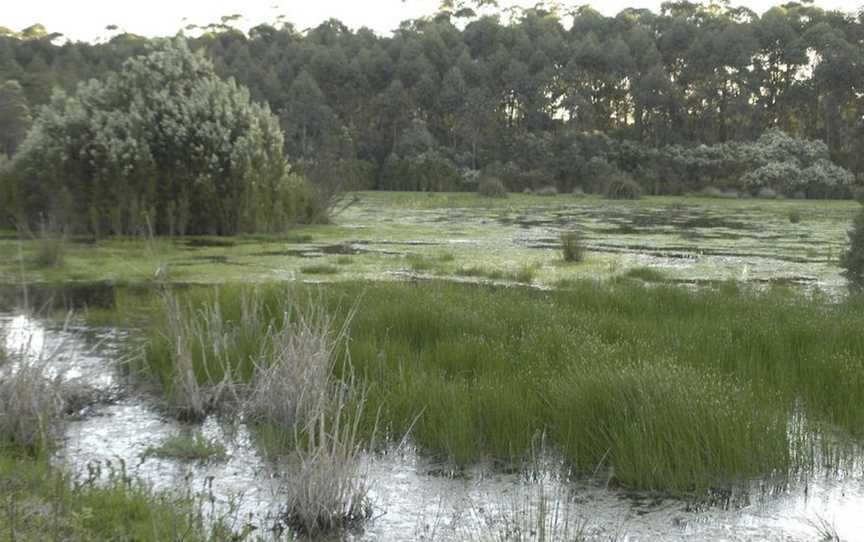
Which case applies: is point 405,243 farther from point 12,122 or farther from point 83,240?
point 12,122

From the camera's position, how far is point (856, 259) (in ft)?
33.2

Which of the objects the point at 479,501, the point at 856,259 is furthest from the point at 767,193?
the point at 479,501

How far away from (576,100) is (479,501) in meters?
52.0

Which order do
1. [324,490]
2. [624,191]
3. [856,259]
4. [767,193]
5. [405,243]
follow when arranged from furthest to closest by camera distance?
[767,193] → [624,191] → [405,243] → [856,259] → [324,490]

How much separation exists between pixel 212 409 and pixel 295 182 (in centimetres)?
1295

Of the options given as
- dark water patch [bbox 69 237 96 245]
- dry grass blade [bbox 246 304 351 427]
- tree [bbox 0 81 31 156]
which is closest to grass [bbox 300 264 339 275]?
dark water patch [bbox 69 237 96 245]

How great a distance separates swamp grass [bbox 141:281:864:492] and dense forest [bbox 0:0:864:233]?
35315mm

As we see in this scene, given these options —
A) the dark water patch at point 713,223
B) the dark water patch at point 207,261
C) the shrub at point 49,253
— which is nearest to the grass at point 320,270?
the dark water patch at point 207,261

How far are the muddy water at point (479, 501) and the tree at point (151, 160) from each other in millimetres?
10586

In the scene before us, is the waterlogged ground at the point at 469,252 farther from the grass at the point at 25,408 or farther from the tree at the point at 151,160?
the grass at the point at 25,408

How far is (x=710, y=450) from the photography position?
15.9 ft

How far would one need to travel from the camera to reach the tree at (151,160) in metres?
15.5

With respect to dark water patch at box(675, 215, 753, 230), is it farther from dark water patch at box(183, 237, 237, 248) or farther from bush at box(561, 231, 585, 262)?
dark water patch at box(183, 237, 237, 248)

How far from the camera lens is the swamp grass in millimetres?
4961
